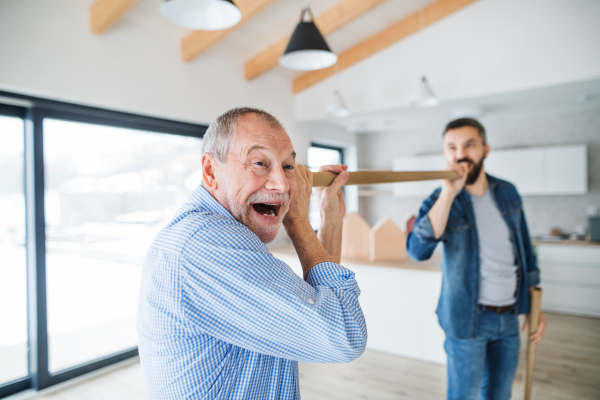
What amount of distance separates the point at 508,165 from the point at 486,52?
182cm

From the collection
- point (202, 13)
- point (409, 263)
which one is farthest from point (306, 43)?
point (409, 263)

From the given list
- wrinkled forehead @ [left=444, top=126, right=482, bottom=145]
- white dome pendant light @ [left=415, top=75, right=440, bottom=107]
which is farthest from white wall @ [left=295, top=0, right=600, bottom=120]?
wrinkled forehead @ [left=444, top=126, right=482, bottom=145]

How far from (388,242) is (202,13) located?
7.37 ft

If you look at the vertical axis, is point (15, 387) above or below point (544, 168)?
below

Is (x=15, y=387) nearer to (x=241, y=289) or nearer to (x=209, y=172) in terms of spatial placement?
(x=209, y=172)

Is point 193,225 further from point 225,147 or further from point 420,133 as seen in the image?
point 420,133

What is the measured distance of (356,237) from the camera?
345 centimetres

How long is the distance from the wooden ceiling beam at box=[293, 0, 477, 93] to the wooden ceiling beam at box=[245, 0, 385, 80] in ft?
2.30

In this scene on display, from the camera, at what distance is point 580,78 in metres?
3.19

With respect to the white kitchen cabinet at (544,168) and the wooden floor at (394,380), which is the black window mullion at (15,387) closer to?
the wooden floor at (394,380)

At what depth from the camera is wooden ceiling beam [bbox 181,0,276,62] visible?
303 centimetres

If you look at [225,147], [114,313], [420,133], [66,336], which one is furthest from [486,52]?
[66,336]

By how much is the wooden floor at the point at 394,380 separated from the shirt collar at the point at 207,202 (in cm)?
227

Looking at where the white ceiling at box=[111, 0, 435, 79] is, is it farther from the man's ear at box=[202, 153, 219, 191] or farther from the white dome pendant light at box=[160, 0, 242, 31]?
the man's ear at box=[202, 153, 219, 191]
